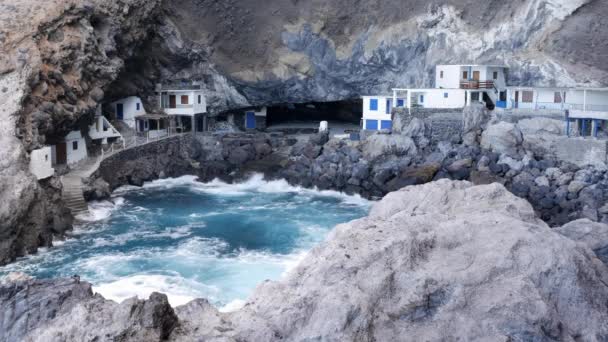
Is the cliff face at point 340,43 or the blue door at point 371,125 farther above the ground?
the cliff face at point 340,43

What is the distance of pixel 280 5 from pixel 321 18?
133 inches

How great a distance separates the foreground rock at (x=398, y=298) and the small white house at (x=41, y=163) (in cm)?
1546

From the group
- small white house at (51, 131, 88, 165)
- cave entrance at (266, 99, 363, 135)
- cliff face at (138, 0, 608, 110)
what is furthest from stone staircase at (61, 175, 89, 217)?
cave entrance at (266, 99, 363, 135)

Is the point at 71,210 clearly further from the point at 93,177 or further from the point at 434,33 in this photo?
the point at 434,33

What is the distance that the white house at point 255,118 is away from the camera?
175 ft

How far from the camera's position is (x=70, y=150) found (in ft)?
124

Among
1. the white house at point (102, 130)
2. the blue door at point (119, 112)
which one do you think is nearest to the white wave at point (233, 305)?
the white house at point (102, 130)

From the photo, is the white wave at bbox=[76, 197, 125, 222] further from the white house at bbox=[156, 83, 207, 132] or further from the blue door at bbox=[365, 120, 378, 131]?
the blue door at bbox=[365, 120, 378, 131]

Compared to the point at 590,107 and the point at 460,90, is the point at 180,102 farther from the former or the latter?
the point at 590,107

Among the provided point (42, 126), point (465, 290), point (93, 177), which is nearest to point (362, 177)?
point (93, 177)

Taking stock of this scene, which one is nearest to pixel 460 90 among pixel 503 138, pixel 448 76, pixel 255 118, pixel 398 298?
pixel 448 76

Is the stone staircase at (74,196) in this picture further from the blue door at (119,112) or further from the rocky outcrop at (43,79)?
the blue door at (119,112)

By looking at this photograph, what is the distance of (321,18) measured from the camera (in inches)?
2000

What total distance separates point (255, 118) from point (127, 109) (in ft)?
34.6
